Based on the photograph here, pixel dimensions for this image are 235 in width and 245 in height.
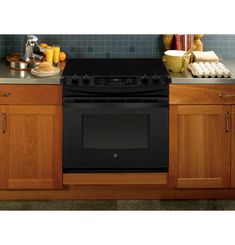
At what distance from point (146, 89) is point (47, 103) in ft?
2.38

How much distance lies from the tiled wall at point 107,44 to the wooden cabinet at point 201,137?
2.52 feet

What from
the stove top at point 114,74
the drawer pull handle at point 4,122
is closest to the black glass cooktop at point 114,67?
the stove top at point 114,74

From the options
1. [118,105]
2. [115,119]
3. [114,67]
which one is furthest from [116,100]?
[114,67]

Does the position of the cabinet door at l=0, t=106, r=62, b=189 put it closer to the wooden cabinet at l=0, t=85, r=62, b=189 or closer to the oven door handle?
the wooden cabinet at l=0, t=85, r=62, b=189

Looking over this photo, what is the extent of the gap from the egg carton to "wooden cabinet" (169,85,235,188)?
0.30ft

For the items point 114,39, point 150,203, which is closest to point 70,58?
point 114,39

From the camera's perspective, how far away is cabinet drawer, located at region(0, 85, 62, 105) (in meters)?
6.14

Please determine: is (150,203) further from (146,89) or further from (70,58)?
(70,58)

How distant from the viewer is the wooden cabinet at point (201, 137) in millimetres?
6184

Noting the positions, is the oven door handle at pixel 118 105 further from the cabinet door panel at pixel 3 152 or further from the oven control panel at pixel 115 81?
the cabinet door panel at pixel 3 152

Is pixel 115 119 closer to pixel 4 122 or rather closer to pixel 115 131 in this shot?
pixel 115 131

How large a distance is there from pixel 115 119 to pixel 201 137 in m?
0.66

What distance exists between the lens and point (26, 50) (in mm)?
6586

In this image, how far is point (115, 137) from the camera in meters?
6.27
